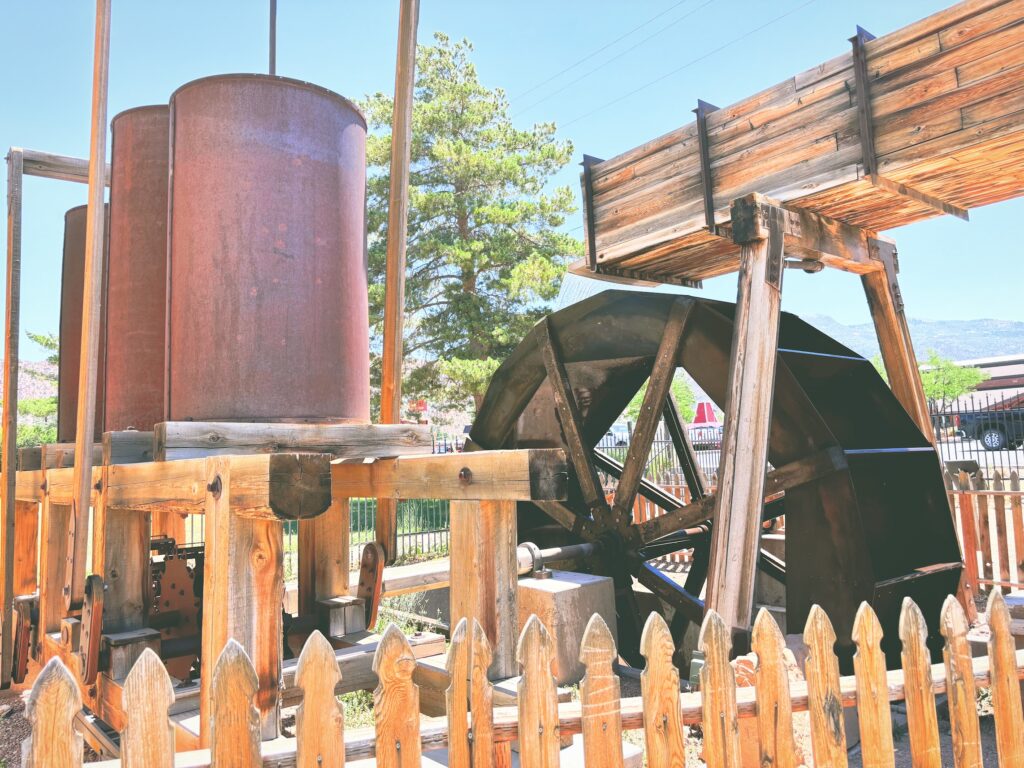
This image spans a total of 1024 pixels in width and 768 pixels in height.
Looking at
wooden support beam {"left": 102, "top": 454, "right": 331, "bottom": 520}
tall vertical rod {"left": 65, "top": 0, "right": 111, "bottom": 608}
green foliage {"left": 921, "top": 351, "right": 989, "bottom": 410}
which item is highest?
green foliage {"left": 921, "top": 351, "right": 989, "bottom": 410}

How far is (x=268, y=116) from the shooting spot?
9.74 ft

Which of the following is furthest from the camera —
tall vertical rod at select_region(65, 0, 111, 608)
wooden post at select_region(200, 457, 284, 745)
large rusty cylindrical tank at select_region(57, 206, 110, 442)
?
large rusty cylindrical tank at select_region(57, 206, 110, 442)

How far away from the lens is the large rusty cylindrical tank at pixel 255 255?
2.88 metres

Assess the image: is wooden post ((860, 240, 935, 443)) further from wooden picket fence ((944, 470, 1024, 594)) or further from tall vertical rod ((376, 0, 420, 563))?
tall vertical rod ((376, 0, 420, 563))

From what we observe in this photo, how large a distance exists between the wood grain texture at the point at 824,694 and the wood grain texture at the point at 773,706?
76 mm

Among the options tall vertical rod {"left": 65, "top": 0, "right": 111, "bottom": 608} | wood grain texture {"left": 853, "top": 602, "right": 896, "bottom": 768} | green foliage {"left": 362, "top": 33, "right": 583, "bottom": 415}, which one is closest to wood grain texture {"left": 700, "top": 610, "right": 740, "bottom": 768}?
wood grain texture {"left": 853, "top": 602, "right": 896, "bottom": 768}

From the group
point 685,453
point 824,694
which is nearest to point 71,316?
point 824,694

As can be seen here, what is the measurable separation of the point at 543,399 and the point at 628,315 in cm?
136

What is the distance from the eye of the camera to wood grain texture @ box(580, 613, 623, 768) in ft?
6.01

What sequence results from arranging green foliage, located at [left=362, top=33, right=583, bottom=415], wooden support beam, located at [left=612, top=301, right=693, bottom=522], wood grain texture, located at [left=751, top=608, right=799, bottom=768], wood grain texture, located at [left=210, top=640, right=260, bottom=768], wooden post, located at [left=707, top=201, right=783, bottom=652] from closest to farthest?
1. wood grain texture, located at [left=210, top=640, right=260, bottom=768]
2. wood grain texture, located at [left=751, top=608, right=799, bottom=768]
3. wooden post, located at [left=707, top=201, right=783, bottom=652]
4. wooden support beam, located at [left=612, top=301, right=693, bottom=522]
5. green foliage, located at [left=362, top=33, right=583, bottom=415]

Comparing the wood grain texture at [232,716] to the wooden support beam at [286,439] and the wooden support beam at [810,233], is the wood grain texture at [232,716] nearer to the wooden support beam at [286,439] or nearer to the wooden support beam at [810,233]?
the wooden support beam at [286,439]

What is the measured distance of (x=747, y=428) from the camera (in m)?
4.07

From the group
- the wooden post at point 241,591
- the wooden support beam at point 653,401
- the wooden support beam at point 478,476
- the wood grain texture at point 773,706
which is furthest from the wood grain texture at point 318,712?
the wooden support beam at point 653,401

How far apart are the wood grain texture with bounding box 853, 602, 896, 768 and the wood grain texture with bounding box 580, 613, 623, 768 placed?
28.6 inches
